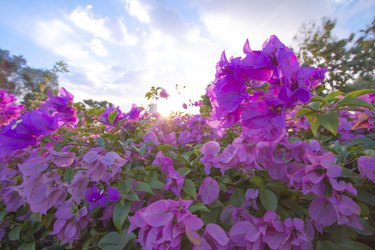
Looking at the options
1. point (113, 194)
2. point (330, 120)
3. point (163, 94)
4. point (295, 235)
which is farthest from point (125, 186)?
point (163, 94)

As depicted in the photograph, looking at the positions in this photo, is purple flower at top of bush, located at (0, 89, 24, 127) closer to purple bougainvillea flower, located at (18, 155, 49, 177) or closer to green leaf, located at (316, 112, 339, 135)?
purple bougainvillea flower, located at (18, 155, 49, 177)

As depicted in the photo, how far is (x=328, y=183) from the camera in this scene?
2.48 feet

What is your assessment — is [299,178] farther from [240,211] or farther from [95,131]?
[95,131]

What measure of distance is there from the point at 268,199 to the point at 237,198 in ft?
0.33

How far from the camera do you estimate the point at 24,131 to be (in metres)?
0.92

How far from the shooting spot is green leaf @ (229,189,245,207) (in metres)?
0.84

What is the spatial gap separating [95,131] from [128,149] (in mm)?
724

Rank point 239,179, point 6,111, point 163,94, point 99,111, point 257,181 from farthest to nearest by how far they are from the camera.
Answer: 1. point 163,94
2. point 6,111
3. point 99,111
4. point 239,179
5. point 257,181

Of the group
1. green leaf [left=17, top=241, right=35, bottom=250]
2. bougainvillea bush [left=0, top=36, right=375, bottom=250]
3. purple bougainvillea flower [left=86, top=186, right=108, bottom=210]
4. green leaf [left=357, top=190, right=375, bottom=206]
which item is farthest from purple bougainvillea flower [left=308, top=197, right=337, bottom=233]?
green leaf [left=17, top=241, right=35, bottom=250]

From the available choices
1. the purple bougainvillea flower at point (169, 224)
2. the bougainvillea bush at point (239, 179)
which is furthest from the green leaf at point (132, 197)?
the purple bougainvillea flower at point (169, 224)

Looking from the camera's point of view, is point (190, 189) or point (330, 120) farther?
point (190, 189)

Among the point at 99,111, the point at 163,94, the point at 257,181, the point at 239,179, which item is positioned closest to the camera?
the point at 257,181

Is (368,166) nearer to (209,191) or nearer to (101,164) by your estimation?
(209,191)

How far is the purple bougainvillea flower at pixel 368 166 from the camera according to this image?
721 millimetres
